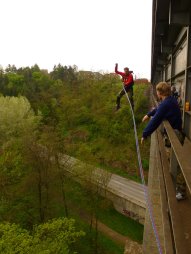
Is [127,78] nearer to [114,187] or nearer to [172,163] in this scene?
[172,163]

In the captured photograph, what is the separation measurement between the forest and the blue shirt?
11986 millimetres

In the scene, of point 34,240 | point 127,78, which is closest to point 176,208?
point 127,78

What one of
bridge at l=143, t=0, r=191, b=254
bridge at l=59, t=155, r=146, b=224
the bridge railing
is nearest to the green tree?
bridge at l=59, t=155, r=146, b=224

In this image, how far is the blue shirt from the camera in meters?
4.07

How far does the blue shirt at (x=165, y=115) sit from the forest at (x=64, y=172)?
12.0 m

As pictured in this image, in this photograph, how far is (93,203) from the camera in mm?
22672

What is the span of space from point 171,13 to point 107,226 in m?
20.8

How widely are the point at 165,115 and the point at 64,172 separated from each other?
21.9 metres

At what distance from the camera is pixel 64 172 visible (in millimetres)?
25359

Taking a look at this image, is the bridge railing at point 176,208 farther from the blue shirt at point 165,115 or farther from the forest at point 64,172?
the forest at point 64,172

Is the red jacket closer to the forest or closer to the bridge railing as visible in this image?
the bridge railing

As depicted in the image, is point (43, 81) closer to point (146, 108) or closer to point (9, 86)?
point (9, 86)

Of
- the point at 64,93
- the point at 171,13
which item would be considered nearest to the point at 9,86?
the point at 64,93

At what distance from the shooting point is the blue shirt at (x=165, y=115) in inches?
160
